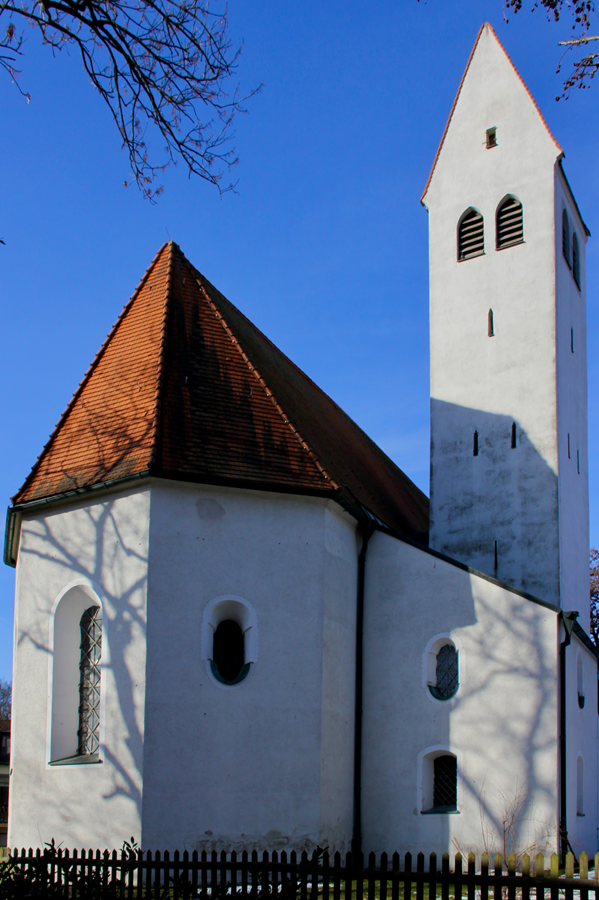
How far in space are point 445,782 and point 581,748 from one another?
2.89 meters

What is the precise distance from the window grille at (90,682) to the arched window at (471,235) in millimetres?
11020

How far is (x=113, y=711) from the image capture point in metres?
11.6

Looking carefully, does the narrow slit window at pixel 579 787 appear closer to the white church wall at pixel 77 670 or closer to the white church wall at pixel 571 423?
the white church wall at pixel 571 423

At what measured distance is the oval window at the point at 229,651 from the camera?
12297 mm

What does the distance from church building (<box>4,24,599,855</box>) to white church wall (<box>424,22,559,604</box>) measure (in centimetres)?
113

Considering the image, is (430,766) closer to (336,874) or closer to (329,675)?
(329,675)

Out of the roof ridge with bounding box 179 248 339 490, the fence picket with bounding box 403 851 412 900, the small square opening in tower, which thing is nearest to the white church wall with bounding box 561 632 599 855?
the roof ridge with bounding box 179 248 339 490

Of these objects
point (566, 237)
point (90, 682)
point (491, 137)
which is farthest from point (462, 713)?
point (491, 137)

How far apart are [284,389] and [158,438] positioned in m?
4.74

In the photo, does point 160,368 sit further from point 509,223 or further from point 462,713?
point 509,223

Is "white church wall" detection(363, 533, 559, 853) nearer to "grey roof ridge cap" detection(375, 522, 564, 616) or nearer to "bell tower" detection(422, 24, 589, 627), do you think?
"grey roof ridge cap" detection(375, 522, 564, 616)

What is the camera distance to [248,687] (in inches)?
476

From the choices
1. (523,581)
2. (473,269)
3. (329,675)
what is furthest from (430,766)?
(473,269)

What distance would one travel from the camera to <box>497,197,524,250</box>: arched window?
1859 cm
